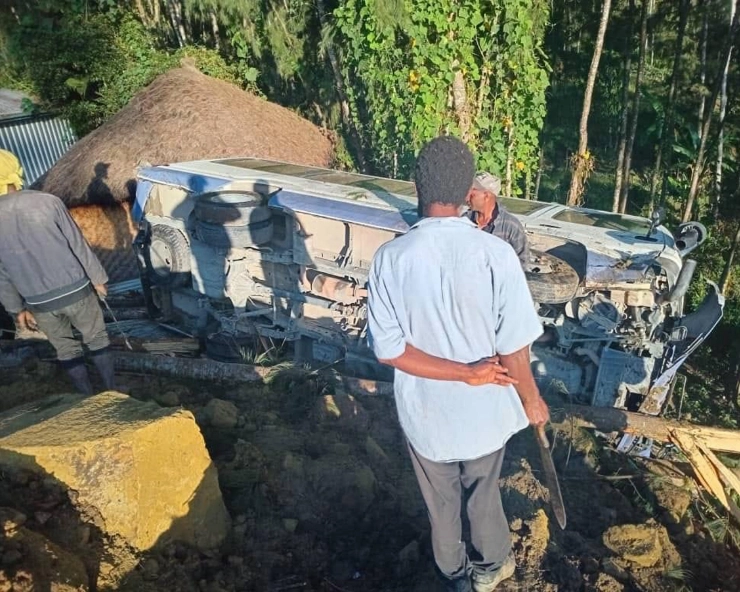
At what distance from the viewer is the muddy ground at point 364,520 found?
2.33m

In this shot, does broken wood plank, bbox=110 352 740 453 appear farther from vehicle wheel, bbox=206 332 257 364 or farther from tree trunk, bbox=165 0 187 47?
tree trunk, bbox=165 0 187 47

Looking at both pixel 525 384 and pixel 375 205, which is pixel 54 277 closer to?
pixel 375 205

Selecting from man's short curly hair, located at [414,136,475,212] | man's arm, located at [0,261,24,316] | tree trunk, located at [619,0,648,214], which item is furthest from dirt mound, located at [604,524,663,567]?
tree trunk, located at [619,0,648,214]

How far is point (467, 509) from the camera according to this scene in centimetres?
248

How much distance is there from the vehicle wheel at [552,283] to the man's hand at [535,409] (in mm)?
1831

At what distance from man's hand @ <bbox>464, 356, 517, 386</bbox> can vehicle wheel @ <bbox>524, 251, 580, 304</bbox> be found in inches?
76.9

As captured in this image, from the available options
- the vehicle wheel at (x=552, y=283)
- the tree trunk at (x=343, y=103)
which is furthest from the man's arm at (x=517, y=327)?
the tree trunk at (x=343, y=103)

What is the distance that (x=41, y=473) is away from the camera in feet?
7.65

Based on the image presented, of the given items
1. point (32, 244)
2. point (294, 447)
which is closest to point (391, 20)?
point (32, 244)

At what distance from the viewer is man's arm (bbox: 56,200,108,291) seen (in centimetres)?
397

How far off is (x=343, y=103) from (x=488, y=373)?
1086 cm

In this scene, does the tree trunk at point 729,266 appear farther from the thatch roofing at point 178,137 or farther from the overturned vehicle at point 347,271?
the thatch roofing at point 178,137

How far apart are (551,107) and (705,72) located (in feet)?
14.1

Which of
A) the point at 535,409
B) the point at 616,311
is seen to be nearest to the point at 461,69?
the point at 616,311
